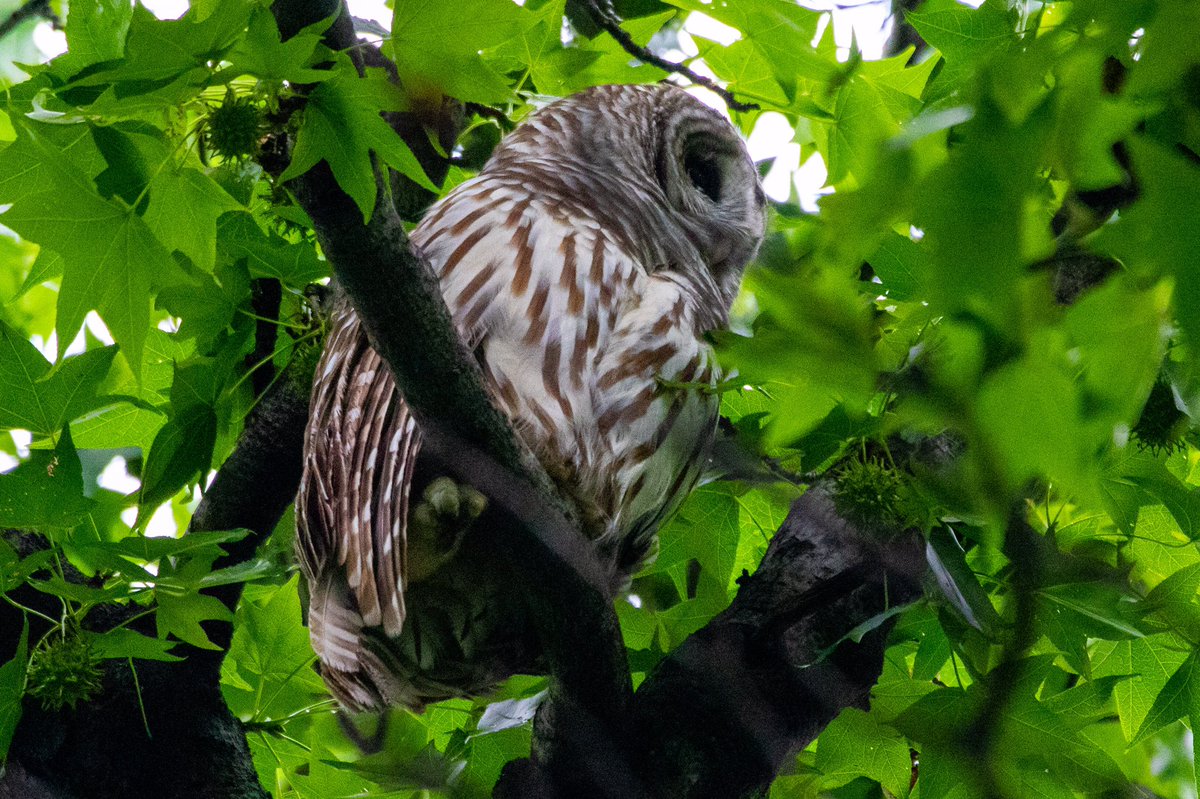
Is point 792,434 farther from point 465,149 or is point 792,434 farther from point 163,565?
point 465,149

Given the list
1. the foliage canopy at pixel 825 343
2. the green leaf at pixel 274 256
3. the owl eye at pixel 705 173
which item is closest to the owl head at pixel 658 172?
the owl eye at pixel 705 173

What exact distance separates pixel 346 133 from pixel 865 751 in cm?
152

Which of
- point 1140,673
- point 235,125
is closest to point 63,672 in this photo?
point 235,125

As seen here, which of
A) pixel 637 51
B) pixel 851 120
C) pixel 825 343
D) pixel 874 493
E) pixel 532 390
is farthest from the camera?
pixel 637 51

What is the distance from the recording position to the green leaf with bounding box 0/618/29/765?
6.16ft

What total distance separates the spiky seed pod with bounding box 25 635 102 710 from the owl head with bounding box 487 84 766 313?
124 centimetres

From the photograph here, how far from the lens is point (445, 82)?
62.8 inches

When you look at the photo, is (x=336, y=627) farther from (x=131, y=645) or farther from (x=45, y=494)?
(x=45, y=494)

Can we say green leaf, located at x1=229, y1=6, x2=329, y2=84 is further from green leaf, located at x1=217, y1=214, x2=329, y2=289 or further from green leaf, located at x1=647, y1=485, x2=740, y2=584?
green leaf, located at x1=647, y1=485, x2=740, y2=584

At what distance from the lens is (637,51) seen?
2.63 meters

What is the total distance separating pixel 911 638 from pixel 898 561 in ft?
1.43

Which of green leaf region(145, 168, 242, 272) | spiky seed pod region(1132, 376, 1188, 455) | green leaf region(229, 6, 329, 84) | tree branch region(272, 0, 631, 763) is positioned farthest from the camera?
spiky seed pod region(1132, 376, 1188, 455)

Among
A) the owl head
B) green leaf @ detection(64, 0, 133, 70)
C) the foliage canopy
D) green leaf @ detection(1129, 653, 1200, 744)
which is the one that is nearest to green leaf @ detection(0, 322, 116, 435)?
the foliage canopy

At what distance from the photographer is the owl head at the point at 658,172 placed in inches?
103
